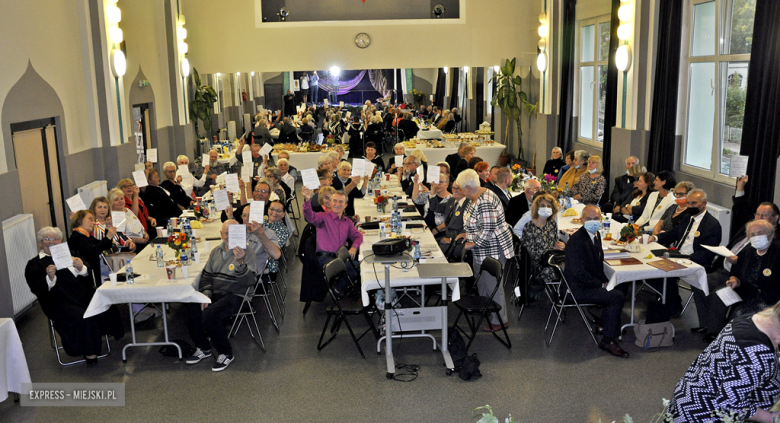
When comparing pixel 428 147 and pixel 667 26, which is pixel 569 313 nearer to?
pixel 667 26

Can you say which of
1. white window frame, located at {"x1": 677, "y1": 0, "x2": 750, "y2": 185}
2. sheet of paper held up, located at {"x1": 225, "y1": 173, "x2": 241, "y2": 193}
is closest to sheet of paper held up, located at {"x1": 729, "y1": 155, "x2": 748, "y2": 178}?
white window frame, located at {"x1": 677, "y1": 0, "x2": 750, "y2": 185}

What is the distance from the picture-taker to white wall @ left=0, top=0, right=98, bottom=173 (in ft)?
22.1

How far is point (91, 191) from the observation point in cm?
826

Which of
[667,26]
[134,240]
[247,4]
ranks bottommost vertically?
[134,240]

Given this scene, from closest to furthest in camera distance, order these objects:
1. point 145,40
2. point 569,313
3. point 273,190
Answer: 1. point 569,313
2. point 273,190
3. point 145,40

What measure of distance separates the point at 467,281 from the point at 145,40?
755 centimetres

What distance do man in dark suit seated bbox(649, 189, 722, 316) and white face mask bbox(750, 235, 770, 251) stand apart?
0.65 meters

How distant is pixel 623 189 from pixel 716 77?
1.70 meters

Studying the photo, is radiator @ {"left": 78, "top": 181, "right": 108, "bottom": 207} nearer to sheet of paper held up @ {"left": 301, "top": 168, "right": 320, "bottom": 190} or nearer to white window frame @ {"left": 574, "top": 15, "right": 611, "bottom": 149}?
sheet of paper held up @ {"left": 301, "top": 168, "right": 320, "bottom": 190}

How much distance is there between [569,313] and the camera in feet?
20.7

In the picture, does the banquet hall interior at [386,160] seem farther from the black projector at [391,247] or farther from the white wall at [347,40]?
the black projector at [391,247]

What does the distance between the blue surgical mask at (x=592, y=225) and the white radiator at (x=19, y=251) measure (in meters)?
5.05

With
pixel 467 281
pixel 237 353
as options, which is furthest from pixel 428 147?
pixel 237 353

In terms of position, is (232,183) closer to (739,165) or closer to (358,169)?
(358,169)
